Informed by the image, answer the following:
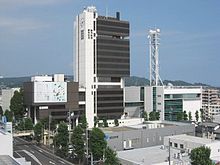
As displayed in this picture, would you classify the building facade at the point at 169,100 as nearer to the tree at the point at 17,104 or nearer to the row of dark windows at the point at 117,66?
the row of dark windows at the point at 117,66

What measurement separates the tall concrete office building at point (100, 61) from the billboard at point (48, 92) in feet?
14.5

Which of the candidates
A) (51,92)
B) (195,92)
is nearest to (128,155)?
(51,92)

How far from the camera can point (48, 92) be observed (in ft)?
174

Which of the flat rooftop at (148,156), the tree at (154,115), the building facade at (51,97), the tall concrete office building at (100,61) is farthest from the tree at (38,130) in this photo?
the tree at (154,115)

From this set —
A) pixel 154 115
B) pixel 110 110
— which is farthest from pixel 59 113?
pixel 154 115

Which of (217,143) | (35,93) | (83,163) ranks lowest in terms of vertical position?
(83,163)

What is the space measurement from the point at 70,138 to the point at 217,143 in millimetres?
14412

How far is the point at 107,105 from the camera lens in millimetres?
59750

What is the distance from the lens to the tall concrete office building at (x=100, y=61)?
190ft

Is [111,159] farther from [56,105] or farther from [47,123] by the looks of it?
[56,105]

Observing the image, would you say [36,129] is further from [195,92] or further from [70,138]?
[195,92]

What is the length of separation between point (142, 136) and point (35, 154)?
39.6ft

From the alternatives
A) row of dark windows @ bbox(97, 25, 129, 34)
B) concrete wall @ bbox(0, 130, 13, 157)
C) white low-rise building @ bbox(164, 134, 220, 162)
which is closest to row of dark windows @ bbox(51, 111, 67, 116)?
row of dark windows @ bbox(97, 25, 129, 34)

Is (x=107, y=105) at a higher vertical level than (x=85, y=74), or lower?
lower
